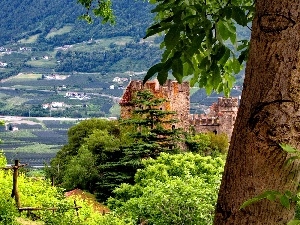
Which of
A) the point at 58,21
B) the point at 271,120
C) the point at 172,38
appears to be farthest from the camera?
the point at 58,21

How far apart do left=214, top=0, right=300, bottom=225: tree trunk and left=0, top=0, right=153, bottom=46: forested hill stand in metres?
125

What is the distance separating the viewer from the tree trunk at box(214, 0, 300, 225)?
1697 mm

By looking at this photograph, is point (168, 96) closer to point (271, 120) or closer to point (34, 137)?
point (271, 120)

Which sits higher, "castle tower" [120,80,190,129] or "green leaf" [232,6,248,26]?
"green leaf" [232,6,248,26]

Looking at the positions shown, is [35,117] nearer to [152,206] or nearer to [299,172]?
[152,206]

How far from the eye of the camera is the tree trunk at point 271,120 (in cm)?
170

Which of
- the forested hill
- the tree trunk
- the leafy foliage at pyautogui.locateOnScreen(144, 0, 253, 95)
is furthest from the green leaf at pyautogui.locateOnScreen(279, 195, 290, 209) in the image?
the forested hill

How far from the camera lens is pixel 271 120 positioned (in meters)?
1.71

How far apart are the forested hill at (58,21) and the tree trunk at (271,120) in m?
125

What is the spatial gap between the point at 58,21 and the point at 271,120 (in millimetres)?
152740

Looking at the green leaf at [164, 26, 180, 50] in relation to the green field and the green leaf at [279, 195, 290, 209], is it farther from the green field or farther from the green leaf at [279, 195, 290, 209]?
the green field

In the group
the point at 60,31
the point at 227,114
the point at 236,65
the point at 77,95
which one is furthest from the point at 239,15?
the point at 60,31

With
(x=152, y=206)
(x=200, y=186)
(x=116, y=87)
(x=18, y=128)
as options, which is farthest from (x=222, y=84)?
(x=116, y=87)

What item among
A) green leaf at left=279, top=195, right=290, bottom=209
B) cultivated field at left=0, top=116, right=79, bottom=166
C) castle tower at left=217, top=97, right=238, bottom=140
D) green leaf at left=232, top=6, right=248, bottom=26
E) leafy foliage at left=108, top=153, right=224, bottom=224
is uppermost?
green leaf at left=232, top=6, right=248, bottom=26
